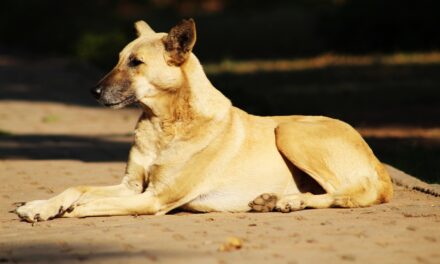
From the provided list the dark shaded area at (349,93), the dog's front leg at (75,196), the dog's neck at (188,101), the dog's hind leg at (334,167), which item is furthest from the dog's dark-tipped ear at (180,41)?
the dark shaded area at (349,93)

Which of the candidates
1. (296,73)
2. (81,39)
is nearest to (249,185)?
(296,73)

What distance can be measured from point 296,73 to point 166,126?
50.5 ft

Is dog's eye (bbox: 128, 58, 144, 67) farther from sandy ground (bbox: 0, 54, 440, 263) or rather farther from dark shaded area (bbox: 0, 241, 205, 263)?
dark shaded area (bbox: 0, 241, 205, 263)

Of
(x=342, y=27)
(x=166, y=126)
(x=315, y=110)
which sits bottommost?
(x=166, y=126)

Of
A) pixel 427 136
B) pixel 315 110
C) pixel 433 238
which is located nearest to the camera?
pixel 433 238

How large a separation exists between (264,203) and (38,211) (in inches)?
72.1

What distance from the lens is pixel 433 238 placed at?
7555 mm

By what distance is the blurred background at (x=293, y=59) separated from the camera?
15930 mm

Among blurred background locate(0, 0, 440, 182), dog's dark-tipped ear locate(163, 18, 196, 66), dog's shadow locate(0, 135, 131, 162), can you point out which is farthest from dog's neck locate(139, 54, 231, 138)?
dog's shadow locate(0, 135, 131, 162)

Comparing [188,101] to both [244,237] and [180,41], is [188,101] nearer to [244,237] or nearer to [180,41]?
[180,41]

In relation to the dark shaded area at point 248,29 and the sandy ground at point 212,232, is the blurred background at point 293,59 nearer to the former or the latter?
the dark shaded area at point 248,29

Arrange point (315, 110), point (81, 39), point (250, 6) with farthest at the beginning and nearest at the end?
1. point (250, 6)
2. point (81, 39)
3. point (315, 110)

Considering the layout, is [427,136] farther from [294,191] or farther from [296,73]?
[296,73]

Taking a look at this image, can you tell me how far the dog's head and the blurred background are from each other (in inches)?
144
